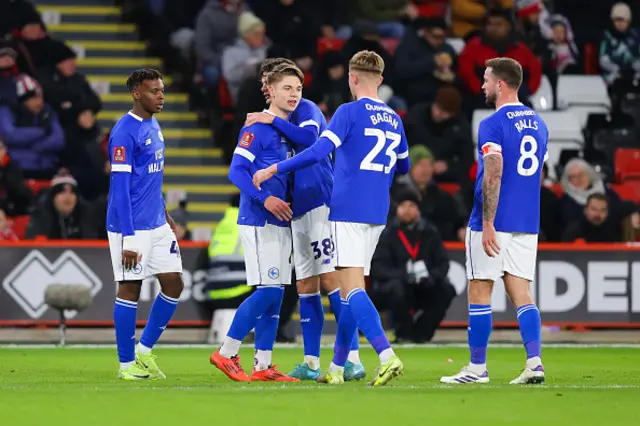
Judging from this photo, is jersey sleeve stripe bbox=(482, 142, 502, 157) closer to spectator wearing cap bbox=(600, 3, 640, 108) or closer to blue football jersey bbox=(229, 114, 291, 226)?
blue football jersey bbox=(229, 114, 291, 226)

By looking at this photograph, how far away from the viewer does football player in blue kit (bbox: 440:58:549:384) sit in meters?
10.8

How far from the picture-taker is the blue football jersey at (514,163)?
35.6 ft

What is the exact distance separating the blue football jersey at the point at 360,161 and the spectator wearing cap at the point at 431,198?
24.8 ft

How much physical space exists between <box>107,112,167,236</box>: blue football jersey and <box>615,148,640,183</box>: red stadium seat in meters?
10.7

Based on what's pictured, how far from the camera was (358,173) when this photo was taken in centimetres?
1070

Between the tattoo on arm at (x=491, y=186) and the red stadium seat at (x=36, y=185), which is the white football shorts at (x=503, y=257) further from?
the red stadium seat at (x=36, y=185)

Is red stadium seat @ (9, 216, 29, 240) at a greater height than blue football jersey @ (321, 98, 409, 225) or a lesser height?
lesser

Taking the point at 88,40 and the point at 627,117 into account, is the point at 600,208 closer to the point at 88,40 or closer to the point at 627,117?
the point at 627,117

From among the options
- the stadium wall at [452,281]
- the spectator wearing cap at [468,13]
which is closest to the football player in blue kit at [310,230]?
the stadium wall at [452,281]

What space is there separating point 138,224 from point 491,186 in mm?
2650

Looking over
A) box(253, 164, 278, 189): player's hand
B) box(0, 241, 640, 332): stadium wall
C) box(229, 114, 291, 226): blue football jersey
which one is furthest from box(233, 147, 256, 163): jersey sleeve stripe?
box(0, 241, 640, 332): stadium wall

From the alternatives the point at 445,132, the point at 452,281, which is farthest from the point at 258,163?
the point at 445,132

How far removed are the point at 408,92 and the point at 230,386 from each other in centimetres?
1123

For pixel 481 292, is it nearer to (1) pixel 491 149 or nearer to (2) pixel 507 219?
(2) pixel 507 219
